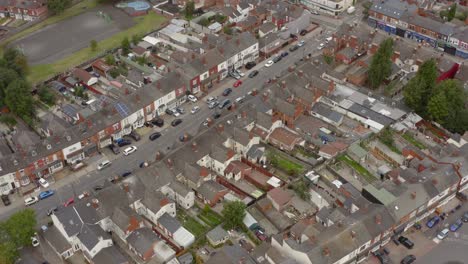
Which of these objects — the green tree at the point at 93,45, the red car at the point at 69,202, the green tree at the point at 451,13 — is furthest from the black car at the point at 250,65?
the green tree at the point at 451,13

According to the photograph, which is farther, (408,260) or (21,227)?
(21,227)

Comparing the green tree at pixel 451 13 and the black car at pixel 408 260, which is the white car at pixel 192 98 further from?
the green tree at pixel 451 13

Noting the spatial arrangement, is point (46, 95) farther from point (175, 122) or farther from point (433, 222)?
point (433, 222)

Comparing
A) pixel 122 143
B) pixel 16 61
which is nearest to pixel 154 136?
pixel 122 143

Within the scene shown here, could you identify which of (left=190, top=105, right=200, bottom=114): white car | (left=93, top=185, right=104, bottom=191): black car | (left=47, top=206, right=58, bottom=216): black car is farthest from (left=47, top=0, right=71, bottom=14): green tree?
(left=47, top=206, right=58, bottom=216): black car

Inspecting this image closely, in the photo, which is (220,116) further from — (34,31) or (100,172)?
(34,31)

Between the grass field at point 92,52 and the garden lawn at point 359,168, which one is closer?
the garden lawn at point 359,168
